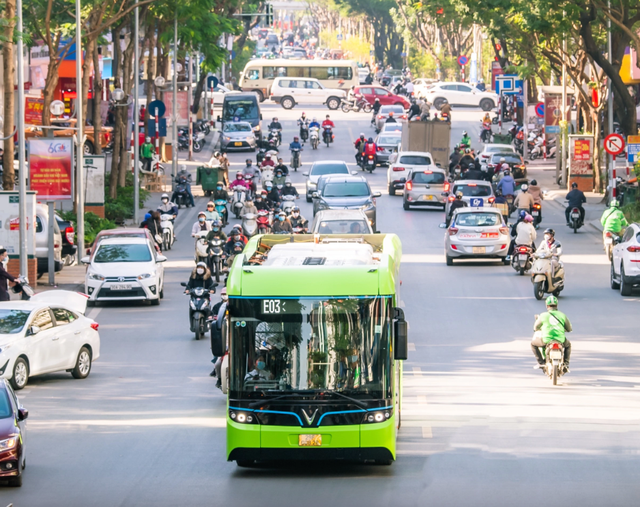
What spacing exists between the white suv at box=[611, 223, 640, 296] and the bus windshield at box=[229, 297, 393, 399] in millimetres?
15398

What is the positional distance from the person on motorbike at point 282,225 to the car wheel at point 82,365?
39.3 feet

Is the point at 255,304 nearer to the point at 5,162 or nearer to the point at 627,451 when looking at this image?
the point at 627,451

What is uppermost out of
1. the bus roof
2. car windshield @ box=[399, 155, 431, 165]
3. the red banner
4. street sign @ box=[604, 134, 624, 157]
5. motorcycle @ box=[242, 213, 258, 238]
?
the red banner

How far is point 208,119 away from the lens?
77.1 meters

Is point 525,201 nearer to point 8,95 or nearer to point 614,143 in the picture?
point 614,143

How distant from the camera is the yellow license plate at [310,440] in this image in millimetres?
12906

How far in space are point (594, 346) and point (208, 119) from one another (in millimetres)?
56775

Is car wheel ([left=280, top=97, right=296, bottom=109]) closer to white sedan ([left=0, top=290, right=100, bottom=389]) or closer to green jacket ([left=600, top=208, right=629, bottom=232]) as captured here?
green jacket ([left=600, top=208, right=629, bottom=232])

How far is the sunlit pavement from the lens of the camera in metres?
13.0

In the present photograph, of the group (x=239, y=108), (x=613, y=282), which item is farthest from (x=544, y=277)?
(x=239, y=108)

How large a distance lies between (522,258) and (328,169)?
Answer: 55.8 feet

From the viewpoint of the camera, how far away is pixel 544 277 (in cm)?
2742

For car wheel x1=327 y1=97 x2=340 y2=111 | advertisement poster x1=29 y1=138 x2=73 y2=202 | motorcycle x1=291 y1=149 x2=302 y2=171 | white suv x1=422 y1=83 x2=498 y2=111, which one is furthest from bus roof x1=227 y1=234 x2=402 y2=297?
car wheel x1=327 y1=97 x2=340 y2=111

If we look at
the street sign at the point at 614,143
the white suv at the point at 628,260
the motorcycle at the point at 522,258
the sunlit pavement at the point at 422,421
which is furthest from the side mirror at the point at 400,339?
the street sign at the point at 614,143
